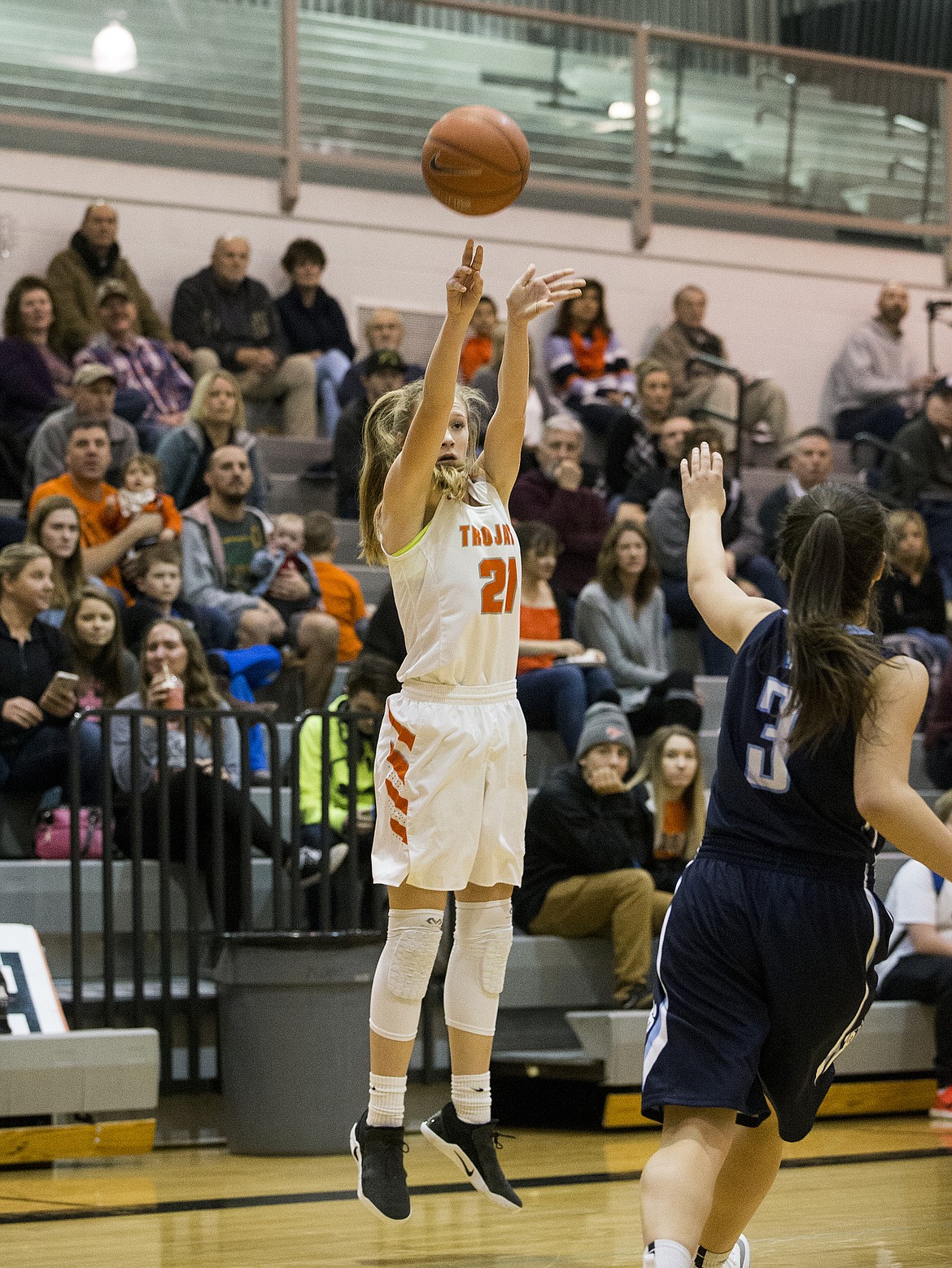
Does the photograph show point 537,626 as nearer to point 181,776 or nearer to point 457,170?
→ point 181,776

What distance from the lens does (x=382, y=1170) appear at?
3.82 m

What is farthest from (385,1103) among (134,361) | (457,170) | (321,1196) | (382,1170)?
(134,361)

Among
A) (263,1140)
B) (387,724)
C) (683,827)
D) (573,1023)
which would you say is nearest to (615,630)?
(683,827)

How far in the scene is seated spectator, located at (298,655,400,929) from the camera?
6.25 meters

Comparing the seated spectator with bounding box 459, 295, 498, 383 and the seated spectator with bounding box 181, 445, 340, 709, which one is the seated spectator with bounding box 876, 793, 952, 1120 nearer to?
the seated spectator with bounding box 181, 445, 340, 709

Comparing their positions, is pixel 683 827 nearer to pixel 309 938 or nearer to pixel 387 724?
pixel 309 938

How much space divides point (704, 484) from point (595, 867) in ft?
10.4

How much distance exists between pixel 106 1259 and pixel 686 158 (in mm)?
9405

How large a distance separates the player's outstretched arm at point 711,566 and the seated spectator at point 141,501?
452cm

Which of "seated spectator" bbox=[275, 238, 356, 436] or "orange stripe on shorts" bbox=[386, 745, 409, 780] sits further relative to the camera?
"seated spectator" bbox=[275, 238, 356, 436]

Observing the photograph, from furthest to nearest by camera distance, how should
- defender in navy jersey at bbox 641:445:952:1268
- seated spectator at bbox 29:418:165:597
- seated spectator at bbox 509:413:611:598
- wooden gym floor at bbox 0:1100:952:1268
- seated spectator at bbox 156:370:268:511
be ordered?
1. seated spectator at bbox 509:413:611:598
2. seated spectator at bbox 156:370:268:511
3. seated spectator at bbox 29:418:165:597
4. wooden gym floor at bbox 0:1100:952:1268
5. defender in navy jersey at bbox 641:445:952:1268

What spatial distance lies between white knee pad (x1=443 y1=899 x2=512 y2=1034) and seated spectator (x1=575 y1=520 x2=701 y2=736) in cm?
359

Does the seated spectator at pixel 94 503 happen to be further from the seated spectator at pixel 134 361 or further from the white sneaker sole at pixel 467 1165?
the white sneaker sole at pixel 467 1165

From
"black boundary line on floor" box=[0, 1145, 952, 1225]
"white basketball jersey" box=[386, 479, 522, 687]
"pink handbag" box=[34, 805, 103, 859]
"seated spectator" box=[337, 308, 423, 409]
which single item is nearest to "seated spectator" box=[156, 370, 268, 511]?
"seated spectator" box=[337, 308, 423, 409]
